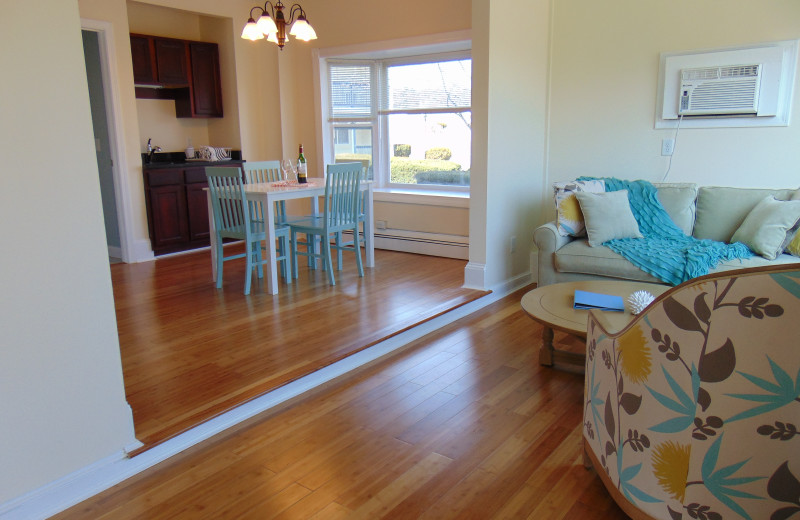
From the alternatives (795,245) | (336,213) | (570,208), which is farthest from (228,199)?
(795,245)

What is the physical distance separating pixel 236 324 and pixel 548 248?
218 centimetres

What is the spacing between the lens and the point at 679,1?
433 cm

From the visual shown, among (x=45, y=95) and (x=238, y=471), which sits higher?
(x=45, y=95)

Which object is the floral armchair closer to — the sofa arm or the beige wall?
the sofa arm

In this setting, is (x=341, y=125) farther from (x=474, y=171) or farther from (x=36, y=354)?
(x=36, y=354)

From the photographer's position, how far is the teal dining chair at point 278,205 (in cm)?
466

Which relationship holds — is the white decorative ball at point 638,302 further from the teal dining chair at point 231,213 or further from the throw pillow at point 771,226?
the teal dining chair at point 231,213

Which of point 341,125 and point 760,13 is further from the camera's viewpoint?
point 341,125

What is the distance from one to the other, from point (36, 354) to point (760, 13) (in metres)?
4.68

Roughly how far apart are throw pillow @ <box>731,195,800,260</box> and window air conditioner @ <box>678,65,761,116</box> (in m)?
0.80

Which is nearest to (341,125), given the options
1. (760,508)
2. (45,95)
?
(45,95)

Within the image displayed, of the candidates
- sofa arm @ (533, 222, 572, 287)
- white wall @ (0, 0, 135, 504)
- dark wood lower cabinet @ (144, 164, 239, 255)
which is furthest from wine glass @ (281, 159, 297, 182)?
white wall @ (0, 0, 135, 504)

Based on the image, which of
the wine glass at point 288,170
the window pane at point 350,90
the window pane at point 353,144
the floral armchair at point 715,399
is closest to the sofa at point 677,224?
the wine glass at point 288,170

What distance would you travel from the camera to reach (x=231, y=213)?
4559 mm
